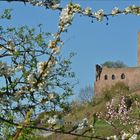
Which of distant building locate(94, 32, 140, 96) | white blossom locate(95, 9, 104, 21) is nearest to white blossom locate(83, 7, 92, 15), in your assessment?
white blossom locate(95, 9, 104, 21)

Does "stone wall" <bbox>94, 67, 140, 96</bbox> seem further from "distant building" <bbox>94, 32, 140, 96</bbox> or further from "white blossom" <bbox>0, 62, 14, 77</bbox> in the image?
"white blossom" <bbox>0, 62, 14, 77</bbox>

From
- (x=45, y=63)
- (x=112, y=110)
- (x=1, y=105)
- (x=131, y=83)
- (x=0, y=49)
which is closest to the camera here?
(x=45, y=63)

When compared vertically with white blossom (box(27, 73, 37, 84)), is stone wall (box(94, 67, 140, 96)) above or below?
above

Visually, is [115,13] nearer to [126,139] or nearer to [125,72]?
[126,139]

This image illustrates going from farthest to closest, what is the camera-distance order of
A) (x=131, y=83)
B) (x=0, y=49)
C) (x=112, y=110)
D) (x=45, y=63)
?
(x=131, y=83) < (x=112, y=110) < (x=0, y=49) < (x=45, y=63)

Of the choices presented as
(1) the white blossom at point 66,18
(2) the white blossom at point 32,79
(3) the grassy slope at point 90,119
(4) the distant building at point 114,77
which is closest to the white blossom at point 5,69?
(2) the white blossom at point 32,79

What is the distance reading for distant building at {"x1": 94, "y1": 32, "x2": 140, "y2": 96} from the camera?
246 feet

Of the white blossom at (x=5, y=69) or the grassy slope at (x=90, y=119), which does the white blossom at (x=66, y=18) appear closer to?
the white blossom at (x=5, y=69)

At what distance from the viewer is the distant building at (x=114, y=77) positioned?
246ft

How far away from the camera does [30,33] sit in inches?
749

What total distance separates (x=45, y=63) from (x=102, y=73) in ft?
237

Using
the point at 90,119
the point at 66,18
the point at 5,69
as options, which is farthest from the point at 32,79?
the point at 90,119

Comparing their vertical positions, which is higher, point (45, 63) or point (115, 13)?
point (115, 13)

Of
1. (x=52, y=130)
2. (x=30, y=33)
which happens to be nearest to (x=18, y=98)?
(x=52, y=130)
